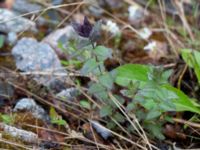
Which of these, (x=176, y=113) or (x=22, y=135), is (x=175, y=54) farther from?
(x=22, y=135)

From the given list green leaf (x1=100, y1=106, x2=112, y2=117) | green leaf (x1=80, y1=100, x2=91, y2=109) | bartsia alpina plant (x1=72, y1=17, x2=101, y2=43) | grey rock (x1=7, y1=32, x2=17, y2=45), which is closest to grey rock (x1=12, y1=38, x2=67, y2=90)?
grey rock (x1=7, y1=32, x2=17, y2=45)

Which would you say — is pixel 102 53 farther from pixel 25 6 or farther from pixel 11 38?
pixel 25 6

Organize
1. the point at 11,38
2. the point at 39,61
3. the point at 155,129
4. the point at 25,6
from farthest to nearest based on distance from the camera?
the point at 25,6, the point at 11,38, the point at 39,61, the point at 155,129

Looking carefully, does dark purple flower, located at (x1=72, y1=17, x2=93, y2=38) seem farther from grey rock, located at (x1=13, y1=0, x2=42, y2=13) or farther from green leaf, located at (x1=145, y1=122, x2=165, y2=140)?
grey rock, located at (x1=13, y1=0, x2=42, y2=13)

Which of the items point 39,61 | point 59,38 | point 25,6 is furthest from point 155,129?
point 25,6

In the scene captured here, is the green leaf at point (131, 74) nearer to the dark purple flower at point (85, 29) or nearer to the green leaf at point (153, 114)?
Answer: the green leaf at point (153, 114)

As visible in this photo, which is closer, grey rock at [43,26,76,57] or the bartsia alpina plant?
the bartsia alpina plant
